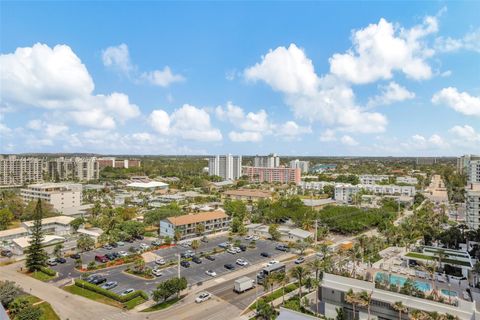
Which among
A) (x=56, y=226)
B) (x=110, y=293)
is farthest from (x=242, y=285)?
(x=56, y=226)

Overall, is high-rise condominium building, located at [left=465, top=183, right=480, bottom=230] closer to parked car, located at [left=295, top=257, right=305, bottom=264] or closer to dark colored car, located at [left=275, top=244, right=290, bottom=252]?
dark colored car, located at [left=275, top=244, right=290, bottom=252]

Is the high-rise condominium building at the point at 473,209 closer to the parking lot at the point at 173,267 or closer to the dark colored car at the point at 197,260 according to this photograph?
the parking lot at the point at 173,267

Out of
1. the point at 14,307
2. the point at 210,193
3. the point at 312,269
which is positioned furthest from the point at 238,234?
the point at 210,193

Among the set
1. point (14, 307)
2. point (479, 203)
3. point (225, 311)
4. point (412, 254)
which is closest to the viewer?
point (14, 307)

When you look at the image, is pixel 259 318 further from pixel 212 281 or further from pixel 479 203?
pixel 479 203

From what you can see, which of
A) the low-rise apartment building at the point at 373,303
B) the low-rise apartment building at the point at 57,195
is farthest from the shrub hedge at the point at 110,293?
the low-rise apartment building at the point at 57,195

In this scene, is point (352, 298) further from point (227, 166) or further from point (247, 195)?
point (227, 166)

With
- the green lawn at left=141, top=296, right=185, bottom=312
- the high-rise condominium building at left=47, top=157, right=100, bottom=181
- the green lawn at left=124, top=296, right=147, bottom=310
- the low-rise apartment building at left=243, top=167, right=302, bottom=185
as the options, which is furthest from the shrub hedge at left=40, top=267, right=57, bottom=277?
the high-rise condominium building at left=47, top=157, right=100, bottom=181
